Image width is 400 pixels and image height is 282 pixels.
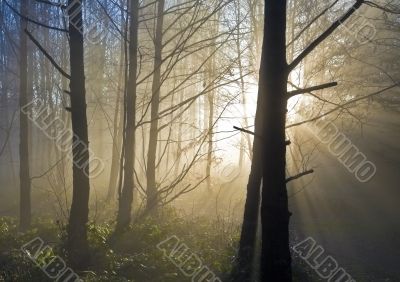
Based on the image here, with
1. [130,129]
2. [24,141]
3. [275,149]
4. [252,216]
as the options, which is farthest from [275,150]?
[24,141]

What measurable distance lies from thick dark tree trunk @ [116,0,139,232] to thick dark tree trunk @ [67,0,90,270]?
7.19ft

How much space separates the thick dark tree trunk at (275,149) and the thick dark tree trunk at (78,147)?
3671mm

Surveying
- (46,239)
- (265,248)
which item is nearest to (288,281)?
(265,248)

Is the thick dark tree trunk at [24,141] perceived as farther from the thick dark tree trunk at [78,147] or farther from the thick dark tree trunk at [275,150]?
the thick dark tree trunk at [275,150]

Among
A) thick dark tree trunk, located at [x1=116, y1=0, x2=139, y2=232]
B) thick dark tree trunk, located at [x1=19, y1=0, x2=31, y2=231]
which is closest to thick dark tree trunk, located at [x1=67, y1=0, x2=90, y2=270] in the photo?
thick dark tree trunk, located at [x1=116, y1=0, x2=139, y2=232]

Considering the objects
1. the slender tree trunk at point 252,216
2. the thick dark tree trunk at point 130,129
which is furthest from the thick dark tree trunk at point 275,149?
the thick dark tree trunk at point 130,129

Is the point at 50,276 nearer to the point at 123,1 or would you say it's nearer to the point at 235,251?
the point at 235,251

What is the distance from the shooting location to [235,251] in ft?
26.0

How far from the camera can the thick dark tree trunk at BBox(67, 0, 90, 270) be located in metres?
7.06

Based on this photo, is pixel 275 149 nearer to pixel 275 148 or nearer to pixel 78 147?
pixel 275 148

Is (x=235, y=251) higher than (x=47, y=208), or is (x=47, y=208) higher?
(x=235, y=251)

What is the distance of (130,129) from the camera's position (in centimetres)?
955

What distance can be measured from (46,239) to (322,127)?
12633 millimetres

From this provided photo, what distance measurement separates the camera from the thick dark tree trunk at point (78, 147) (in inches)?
278
